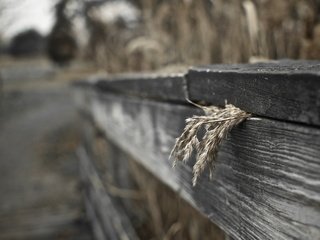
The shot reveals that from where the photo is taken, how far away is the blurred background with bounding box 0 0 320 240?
1700 mm

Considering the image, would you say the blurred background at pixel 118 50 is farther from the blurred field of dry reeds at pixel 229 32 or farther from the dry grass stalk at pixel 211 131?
the dry grass stalk at pixel 211 131

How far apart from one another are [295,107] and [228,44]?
1324 millimetres

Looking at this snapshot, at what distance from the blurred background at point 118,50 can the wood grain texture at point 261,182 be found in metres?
0.51

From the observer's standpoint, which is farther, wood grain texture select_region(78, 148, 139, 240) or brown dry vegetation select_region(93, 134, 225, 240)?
wood grain texture select_region(78, 148, 139, 240)

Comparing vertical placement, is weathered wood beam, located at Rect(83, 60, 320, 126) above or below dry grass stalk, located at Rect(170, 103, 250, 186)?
above

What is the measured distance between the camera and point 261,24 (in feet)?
5.72

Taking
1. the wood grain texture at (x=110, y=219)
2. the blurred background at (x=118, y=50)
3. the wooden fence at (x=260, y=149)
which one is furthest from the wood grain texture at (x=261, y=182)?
the wood grain texture at (x=110, y=219)

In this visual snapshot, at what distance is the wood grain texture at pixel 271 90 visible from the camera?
0.57 meters

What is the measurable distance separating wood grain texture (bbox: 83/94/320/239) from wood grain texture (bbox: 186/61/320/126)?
0.08ft

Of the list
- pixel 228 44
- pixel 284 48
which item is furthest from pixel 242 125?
pixel 228 44

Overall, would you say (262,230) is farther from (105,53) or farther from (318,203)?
(105,53)

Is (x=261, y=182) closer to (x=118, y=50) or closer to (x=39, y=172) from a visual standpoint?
(x=118, y=50)

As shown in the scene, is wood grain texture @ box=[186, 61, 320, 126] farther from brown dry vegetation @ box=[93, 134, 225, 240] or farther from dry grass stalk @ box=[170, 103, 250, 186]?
brown dry vegetation @ box=[93, 134, 225, 240]

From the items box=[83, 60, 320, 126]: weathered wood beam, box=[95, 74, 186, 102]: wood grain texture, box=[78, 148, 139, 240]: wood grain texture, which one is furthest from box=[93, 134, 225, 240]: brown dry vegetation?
box=[83, 60, 320, 126]: weathered wood beam
